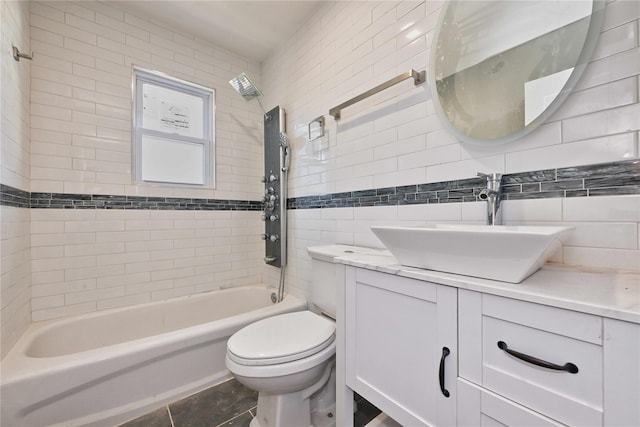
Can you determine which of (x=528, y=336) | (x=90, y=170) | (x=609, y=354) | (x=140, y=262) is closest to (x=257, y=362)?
(x=528, y=336)

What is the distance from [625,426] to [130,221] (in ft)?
8.16

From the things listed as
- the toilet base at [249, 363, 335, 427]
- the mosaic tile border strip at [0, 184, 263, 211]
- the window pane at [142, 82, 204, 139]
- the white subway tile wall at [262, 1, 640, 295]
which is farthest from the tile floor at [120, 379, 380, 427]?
the window pane at [142, 82, 204, 139]

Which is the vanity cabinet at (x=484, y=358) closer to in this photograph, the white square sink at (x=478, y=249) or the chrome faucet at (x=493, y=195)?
the white square sink at (x=478, y=249)

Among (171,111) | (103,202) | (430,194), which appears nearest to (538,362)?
(430,194)

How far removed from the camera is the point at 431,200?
121 cm

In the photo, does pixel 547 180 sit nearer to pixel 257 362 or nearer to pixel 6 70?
pixel 257 362

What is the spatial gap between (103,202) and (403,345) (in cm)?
214

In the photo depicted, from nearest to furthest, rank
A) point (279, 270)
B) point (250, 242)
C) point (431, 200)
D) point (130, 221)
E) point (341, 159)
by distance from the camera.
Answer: point (431, 200), point (341, 159), point (130, 221), point (279, 270), point (250, 242)

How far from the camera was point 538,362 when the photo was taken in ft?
1.80

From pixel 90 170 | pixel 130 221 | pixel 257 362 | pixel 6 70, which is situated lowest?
pixel 257 362

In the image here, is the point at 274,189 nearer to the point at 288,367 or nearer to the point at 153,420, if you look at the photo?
the point at 288,367

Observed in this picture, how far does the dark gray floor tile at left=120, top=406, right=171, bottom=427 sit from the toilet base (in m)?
0.47

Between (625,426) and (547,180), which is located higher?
(547,180)

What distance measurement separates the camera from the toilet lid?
3.53 feet
